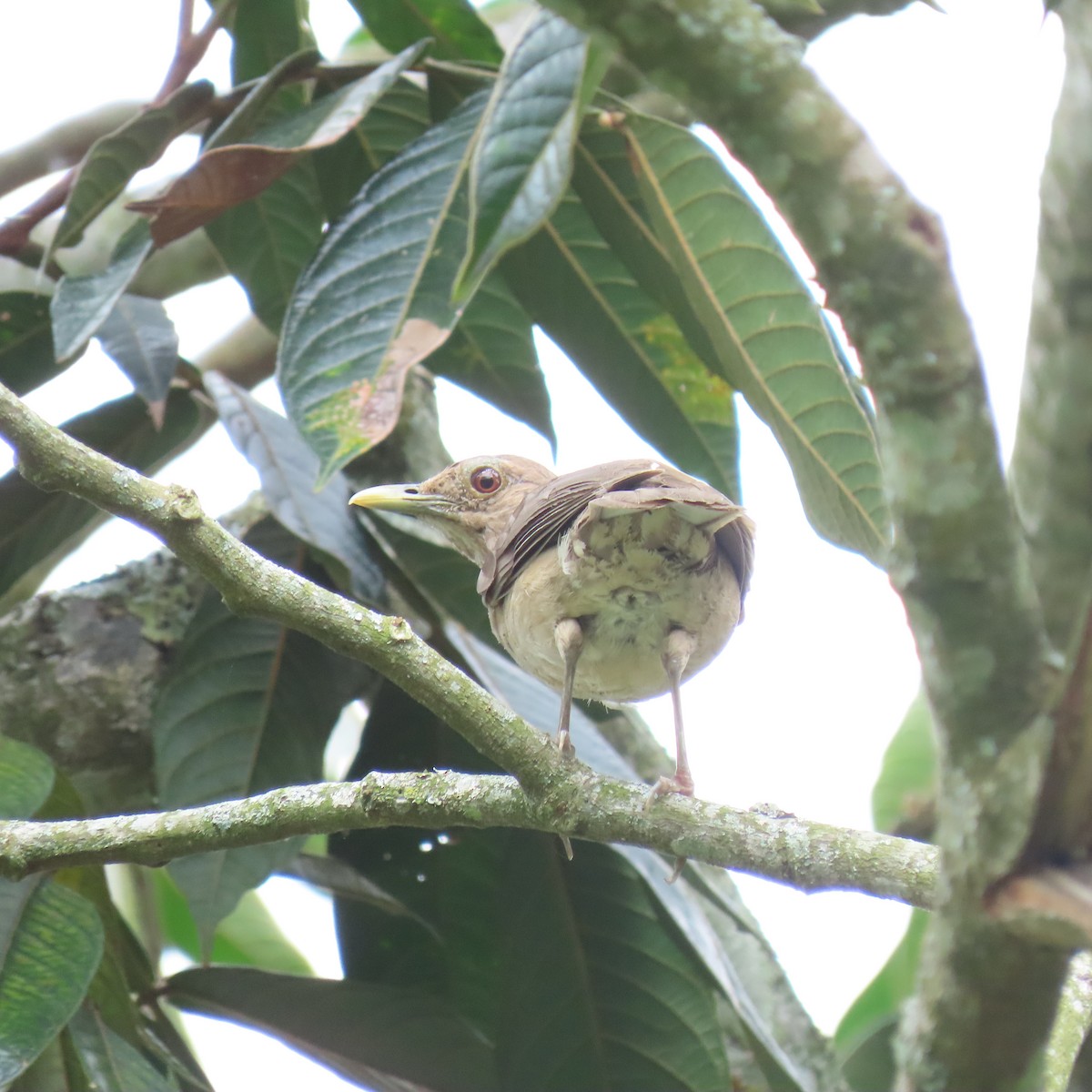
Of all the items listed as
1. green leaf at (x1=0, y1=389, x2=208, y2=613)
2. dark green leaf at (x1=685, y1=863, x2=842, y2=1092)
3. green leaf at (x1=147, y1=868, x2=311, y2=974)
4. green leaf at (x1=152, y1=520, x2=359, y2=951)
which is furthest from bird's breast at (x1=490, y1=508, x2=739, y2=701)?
green leaf at (x1=147, y1=868, x2=311, y2=974)

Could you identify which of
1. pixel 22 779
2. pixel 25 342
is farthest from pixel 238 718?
pixel 25 342

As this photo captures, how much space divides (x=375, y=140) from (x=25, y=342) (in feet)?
3.66

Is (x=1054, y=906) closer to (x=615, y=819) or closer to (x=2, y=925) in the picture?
(x=615, y=819)

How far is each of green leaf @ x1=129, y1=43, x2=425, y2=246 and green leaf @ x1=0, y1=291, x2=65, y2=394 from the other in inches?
25.1

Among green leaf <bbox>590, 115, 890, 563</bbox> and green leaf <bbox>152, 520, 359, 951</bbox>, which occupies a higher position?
green leaf <bbox>590, 115, 890, 563</bbox>

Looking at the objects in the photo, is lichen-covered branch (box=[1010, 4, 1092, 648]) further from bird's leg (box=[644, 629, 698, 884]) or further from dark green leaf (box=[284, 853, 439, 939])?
dark green leaf (box=[284, 853, 439, 939])

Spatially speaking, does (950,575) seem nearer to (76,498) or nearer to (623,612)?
(623,612)

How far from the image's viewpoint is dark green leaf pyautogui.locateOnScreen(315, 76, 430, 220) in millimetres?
3586

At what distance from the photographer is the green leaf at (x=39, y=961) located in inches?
89.2

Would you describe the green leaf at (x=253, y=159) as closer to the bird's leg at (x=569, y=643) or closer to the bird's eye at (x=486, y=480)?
the bird's eye at (x=486, y=480)

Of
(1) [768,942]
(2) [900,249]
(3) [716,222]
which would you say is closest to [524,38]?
(3) [716,222]

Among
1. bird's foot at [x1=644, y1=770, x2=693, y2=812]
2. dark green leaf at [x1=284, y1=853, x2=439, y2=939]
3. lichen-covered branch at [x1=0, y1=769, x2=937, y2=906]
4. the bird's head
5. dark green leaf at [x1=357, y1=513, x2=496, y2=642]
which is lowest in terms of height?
lichen-covered branch at [x1=0, y1=769, x2=937, y2=906]

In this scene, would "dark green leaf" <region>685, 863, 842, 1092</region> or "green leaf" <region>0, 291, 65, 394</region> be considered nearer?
"dark green leaf" <region>685, 863, 842, 1092</region>

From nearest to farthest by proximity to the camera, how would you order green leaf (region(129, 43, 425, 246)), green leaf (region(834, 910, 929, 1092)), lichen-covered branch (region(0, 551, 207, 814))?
1. green leaf (region(129, 43, 425, 246))
2. lichen-covered branch (region(0, 551, 207, 814))
3. green leaf (region(834, 910, 929, 1092))
